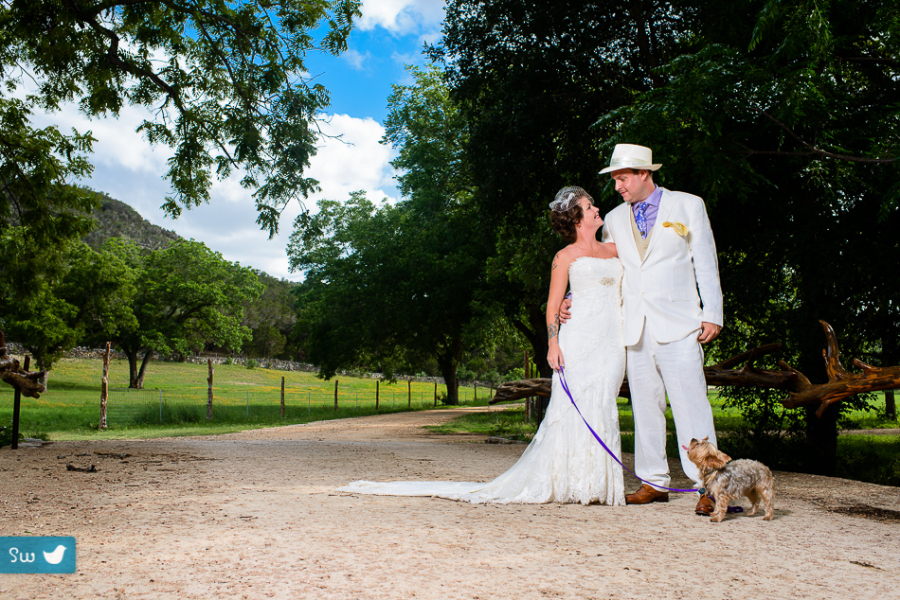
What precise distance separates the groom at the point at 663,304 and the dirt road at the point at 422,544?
65cm

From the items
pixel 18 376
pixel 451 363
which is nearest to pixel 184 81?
pixel 18 376

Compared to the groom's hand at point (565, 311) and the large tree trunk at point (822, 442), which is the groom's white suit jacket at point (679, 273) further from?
the large tree trunk at point (822, 442)

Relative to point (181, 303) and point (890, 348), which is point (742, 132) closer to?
point (890, 348)

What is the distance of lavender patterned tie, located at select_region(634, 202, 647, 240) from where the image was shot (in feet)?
16.4

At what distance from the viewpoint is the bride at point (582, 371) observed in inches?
206

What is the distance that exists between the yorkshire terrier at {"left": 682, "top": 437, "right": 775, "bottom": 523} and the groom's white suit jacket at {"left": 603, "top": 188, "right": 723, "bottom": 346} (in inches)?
31.7

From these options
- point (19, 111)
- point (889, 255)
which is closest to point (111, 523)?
point (889, 255)

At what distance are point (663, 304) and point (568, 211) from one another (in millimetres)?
1081

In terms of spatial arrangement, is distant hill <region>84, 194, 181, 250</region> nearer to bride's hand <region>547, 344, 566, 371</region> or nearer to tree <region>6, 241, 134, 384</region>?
tree <region>6, 241, 134, 384</region>

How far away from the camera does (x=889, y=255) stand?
9.32 m

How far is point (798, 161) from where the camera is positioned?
8.12 meters

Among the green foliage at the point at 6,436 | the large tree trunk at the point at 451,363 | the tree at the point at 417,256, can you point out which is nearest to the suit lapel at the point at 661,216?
the green foliage at the point at 6,436

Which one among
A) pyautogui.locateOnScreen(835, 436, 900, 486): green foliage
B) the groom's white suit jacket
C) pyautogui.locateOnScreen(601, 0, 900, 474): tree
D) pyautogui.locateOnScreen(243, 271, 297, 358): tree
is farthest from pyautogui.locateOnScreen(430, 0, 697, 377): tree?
pyautogui.locateOnScreen(243, 271, 297, 358): tree

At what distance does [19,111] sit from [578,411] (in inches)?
518
